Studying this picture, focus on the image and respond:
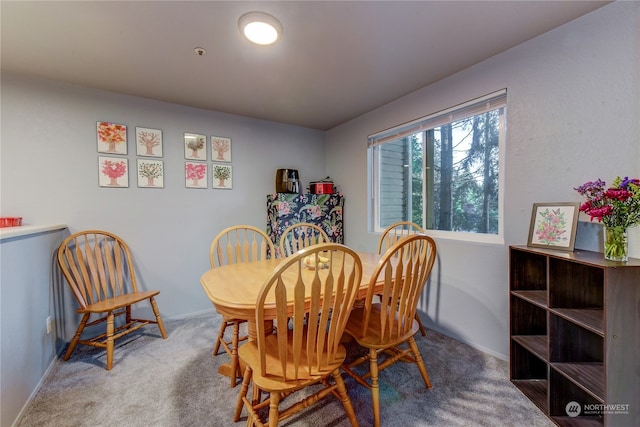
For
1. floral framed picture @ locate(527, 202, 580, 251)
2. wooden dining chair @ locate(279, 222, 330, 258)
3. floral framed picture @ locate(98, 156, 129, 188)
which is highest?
floral framed picture @ locate(98, 156, 129, 188)

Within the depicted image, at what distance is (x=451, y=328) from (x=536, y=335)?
65 cm

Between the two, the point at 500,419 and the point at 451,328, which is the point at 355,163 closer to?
the point at 451,328

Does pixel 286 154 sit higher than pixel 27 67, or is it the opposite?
pixel 27 67

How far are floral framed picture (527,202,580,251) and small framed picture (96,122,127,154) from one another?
3350 mm

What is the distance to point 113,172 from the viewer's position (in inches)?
94.0

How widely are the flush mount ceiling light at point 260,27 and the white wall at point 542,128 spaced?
1.48 meters

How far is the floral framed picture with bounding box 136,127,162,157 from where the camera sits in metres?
2.49

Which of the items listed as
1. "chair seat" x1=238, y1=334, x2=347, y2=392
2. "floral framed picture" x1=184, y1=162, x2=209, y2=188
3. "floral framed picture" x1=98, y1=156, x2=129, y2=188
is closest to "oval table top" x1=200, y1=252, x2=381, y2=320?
"chair seat" x1=238, y1=334, x2=347, y2=392

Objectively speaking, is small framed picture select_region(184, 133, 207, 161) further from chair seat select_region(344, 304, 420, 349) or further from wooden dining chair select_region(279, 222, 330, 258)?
chair seat select_region(344, 304, 420, 349)

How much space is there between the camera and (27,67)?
6.38 feet

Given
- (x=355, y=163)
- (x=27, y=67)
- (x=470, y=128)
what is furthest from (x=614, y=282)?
(x=27, y=67)

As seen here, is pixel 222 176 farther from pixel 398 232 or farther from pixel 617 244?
pixel 617 244

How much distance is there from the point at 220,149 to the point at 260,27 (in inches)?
63.9

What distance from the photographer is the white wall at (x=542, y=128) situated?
4.59 feet
